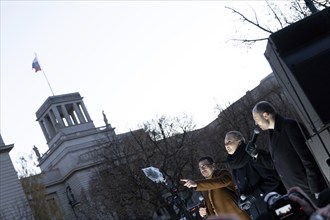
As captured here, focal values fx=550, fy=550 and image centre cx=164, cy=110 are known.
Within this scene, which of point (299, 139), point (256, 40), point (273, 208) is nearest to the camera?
point (273, 208)

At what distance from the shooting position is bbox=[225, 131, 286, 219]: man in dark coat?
711 centimetres

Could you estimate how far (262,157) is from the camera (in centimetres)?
706

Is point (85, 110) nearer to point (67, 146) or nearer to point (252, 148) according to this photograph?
point (67, 146)

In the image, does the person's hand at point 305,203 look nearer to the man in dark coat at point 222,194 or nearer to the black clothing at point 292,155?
the black clothing at point 292,155

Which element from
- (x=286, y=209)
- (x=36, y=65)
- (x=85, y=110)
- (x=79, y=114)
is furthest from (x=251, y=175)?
(x=85, y=110)

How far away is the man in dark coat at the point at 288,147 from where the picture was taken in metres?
5.88

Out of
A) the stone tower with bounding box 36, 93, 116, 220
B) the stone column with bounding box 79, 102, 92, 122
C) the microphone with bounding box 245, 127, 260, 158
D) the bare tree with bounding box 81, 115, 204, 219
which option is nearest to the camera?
the microphone with bounding box 245, 127, 260, 158

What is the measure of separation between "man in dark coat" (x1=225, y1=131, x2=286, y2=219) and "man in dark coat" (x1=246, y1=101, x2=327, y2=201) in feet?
2.75

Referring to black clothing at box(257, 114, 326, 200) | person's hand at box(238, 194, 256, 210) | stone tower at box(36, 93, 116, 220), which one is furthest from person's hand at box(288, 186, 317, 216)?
stone tower at box(36, 93, 116, 220)

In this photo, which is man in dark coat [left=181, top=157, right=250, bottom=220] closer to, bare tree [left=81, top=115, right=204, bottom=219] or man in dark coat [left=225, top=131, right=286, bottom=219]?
man in dark coat [left=225, top=131, right=286, bottom=219]

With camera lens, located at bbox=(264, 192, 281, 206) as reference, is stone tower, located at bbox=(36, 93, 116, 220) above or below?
above

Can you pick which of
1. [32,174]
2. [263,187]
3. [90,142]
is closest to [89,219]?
[32,174]

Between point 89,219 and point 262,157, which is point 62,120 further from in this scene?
point 262,157

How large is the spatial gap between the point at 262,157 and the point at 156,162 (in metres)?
34.6
